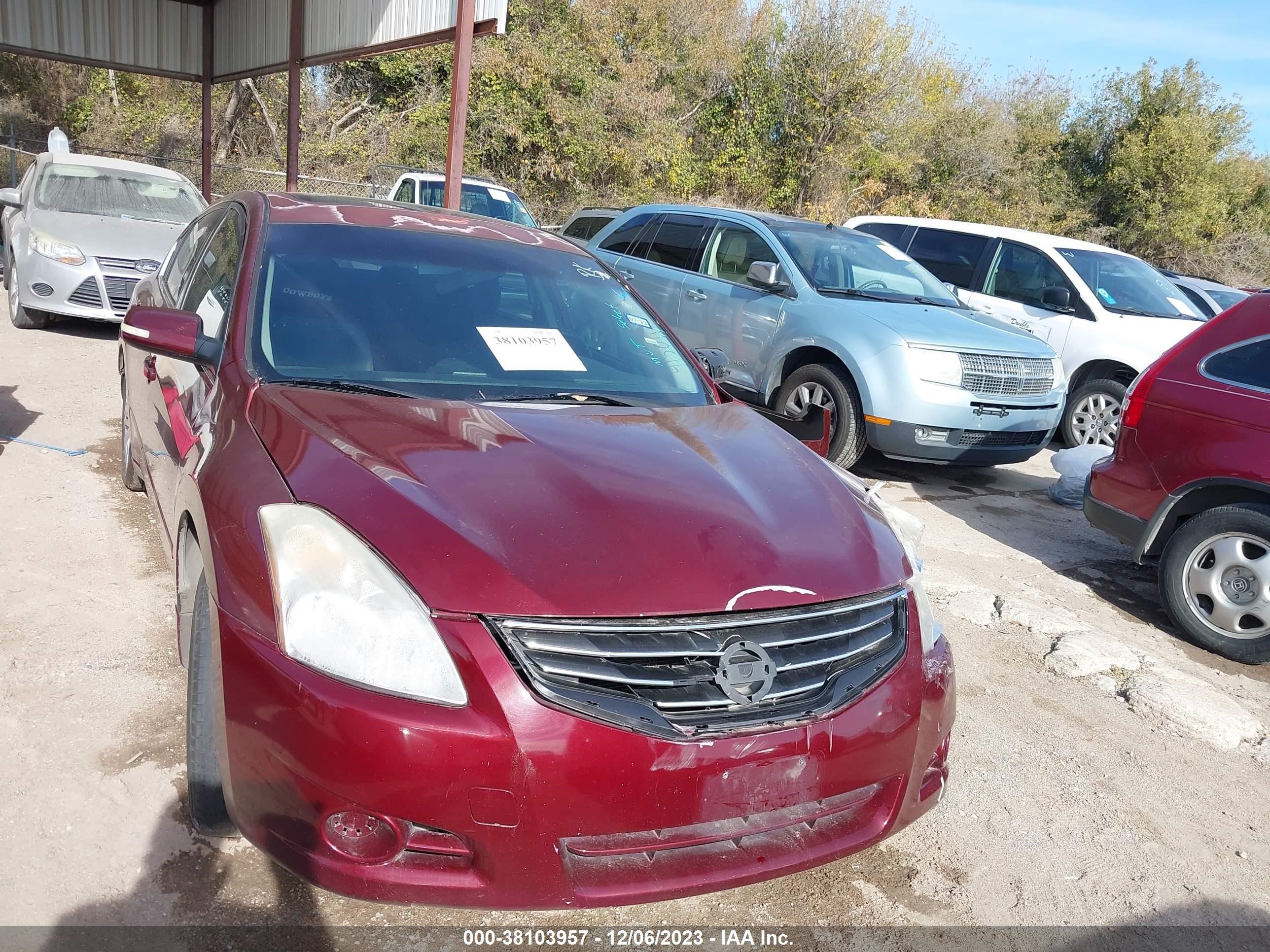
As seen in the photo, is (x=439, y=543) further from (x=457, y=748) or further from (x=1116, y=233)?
(x=1116, y=233)

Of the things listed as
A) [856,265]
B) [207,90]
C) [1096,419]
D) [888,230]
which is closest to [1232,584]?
[856,265]

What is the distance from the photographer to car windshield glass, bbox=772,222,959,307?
7344 millimetres

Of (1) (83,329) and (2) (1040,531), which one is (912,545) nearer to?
(2) (1040,531)

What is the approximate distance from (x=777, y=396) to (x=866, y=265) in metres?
1.33

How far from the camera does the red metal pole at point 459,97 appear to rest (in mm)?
9414

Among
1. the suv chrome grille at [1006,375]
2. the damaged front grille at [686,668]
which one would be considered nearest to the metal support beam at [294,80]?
the suv chrome grille at [1006,375]

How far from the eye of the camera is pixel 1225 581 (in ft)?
15.1

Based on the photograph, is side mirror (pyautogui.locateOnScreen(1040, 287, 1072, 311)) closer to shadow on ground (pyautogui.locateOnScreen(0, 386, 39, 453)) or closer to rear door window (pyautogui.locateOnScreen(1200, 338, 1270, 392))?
rear door window (pyautogui.locateOnScreen(1200, 338, 1270, 392))

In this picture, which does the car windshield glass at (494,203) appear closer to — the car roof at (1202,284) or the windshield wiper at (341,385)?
the car roof at (1202,284)

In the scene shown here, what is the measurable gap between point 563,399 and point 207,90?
1756 centimetres

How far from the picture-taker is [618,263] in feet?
28.2

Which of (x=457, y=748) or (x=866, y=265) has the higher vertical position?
(x=866, y=265)

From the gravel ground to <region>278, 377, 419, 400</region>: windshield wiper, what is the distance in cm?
111

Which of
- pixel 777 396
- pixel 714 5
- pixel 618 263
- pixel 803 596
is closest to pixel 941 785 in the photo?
pixel 803 596
